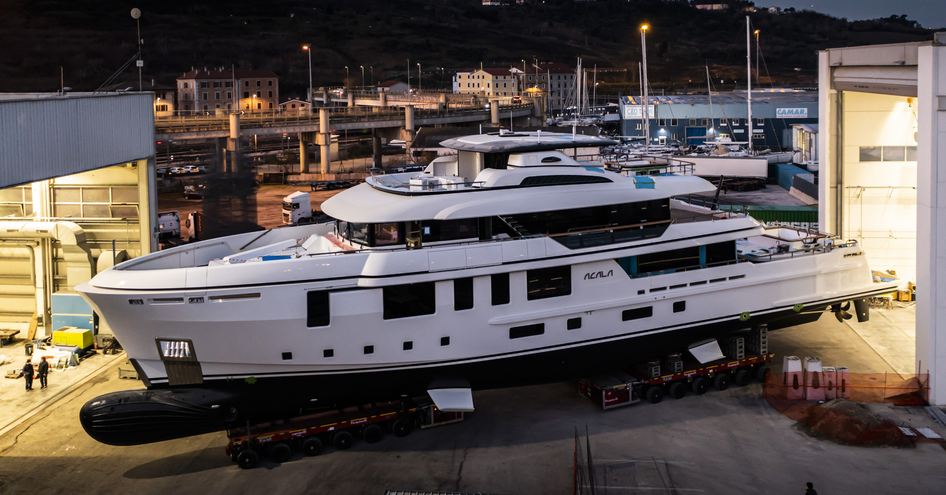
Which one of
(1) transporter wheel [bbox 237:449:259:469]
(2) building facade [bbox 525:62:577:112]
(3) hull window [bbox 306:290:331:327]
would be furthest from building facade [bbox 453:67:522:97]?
(1) transporter wheel [bbox 237:449:259:469]

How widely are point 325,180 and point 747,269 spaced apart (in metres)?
42.3

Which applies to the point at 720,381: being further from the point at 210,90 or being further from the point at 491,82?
the point at 491,82

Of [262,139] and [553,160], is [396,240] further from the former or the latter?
[262,139]

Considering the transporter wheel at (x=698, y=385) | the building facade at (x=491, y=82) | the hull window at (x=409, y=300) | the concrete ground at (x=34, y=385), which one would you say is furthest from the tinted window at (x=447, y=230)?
the building facade at (x=491, y=82)

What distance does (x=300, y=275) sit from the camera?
1575 cm

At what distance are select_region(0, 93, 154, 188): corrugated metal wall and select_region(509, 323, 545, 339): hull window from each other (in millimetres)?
9751

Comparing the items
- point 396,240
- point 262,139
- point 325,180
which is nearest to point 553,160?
point 396,240

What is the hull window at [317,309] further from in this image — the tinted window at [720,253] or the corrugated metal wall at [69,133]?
the tinted window at [720,253]

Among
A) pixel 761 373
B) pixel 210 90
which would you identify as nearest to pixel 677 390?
pixel 761 373

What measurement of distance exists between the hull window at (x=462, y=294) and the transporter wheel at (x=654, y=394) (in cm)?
430

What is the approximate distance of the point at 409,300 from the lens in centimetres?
1647

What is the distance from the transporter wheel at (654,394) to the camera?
18266 mm

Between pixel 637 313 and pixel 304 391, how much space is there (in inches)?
273

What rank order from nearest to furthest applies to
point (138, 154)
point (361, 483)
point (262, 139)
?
1. point (361, 483)
2. point (138, 154)
3. point (262, 139)
